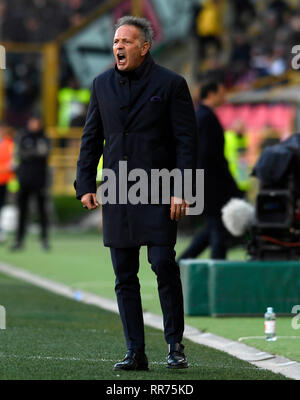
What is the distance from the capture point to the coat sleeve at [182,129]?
24.6ft

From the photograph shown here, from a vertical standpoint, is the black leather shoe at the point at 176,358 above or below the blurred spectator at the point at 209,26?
below

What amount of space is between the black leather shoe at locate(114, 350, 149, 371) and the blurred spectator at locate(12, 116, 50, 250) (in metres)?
13.2

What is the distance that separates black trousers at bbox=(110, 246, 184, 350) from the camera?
7625 mm

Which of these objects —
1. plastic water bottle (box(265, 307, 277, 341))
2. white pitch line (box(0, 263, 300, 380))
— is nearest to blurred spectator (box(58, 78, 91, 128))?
white pitch line (box(0, 263, 300, 380))

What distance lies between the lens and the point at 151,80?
762 centimetres

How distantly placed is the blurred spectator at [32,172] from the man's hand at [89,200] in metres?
13.2

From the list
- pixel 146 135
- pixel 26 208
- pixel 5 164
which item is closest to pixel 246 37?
pixel 5 164

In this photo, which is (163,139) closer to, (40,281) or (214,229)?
(214,229)

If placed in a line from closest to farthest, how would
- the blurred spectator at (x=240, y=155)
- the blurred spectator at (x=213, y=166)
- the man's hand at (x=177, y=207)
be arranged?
1. the man's hand at (x=177, y=207)
2. the blurred spectator at (x=213, y=166)
3. the blurred spectator at (x=240, y=155)

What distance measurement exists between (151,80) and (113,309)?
14.7 ft

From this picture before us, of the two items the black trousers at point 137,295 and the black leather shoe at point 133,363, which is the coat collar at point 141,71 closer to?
the black trousers at point 137,295

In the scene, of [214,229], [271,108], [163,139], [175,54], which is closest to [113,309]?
[214,229]

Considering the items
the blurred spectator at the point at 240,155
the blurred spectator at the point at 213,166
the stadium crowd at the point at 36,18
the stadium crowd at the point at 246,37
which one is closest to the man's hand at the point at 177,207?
the blurred spectator at the point at 213,166
